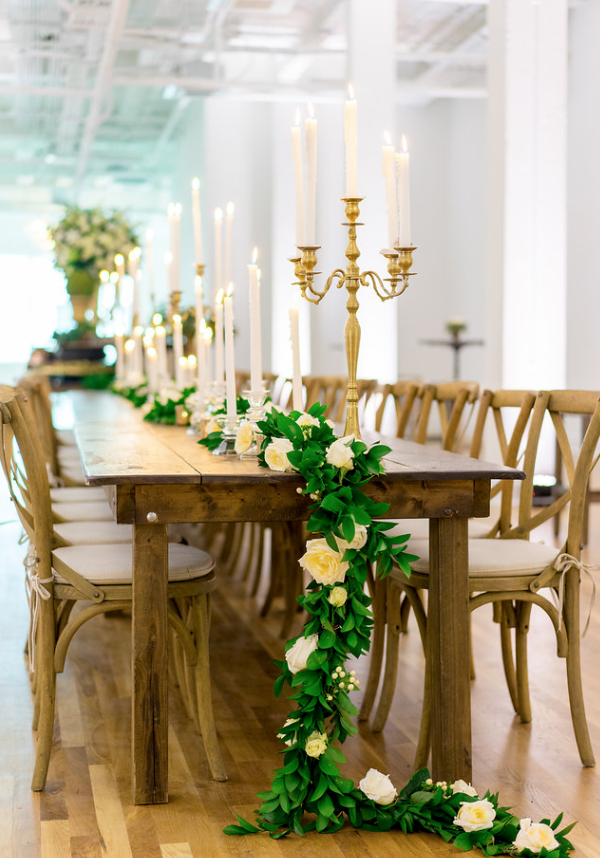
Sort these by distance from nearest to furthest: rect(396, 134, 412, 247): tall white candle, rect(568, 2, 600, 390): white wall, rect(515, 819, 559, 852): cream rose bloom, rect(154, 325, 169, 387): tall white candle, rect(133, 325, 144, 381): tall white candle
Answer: rect(515, 819, 559, 852): cream rose bloom, rect(396, 134, 412, 247): tall white candle, rect(154, 325, 169, 387): tall white candle, rect(133, 325, 144, 381): tall white candle, rect(568, 2, 600, 390): white wall

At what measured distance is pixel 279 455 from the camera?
2.04 m

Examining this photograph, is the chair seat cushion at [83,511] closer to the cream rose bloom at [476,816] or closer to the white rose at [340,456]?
the white rose at [340,456]

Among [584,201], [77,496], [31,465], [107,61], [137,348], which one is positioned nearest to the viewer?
[31,465]

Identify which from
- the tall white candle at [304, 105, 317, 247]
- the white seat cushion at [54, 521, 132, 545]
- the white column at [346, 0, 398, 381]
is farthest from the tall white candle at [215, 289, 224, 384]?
the white column at [346, 0, 398, 381]

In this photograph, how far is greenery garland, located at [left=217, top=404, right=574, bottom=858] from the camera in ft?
6.45

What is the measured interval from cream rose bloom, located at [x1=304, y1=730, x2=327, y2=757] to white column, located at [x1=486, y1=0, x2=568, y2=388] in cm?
432

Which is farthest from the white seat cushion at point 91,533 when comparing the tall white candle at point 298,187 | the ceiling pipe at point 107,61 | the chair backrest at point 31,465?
the ceiling pipe at point 107,61

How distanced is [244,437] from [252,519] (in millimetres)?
274

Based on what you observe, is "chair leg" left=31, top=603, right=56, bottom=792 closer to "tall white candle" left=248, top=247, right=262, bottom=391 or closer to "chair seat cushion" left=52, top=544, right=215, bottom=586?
"chair seat cushion" left=52, top=544, right=215, bottom=586

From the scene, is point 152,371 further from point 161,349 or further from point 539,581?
point 539,581

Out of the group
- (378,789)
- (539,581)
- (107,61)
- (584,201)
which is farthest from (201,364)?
(584,201)

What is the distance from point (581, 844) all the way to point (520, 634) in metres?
0.68

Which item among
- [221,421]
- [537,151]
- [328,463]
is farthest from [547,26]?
[328,463]

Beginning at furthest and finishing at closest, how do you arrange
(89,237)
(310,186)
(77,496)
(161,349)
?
(89,237)
(161,349)
(77,496)
(310,186)
